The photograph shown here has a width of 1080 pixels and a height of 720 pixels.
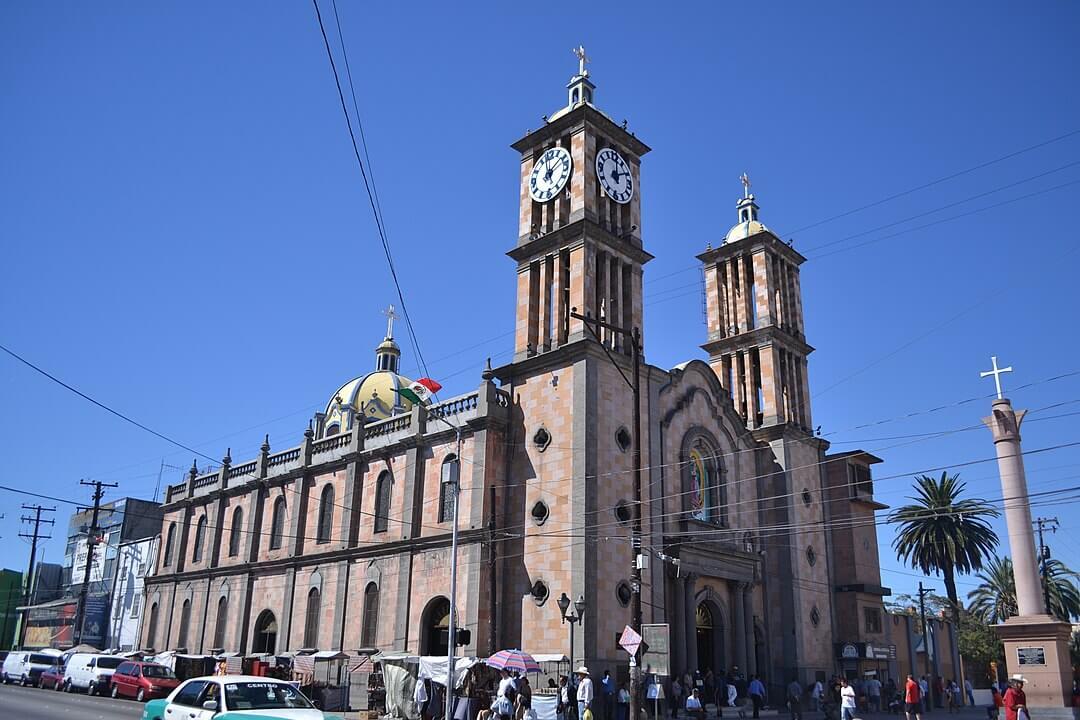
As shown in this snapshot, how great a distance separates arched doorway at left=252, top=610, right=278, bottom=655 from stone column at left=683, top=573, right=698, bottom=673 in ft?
74.2

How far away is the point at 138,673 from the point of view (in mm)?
37531

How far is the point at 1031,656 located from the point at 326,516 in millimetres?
31460

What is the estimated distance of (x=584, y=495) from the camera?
108 ft

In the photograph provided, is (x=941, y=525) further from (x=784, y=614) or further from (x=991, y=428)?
(x=991, y=428)

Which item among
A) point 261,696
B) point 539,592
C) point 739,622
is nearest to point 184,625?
point 539,592

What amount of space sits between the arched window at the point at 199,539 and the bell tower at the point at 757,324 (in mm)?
32974

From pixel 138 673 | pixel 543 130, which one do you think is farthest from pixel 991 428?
pixel 138 673

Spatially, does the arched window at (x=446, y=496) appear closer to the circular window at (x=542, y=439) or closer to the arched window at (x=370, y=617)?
the circular window at (x=542, y=439)

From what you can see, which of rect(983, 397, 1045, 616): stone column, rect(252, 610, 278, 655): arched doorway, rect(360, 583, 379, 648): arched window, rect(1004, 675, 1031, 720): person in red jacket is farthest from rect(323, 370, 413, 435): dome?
rect(1004, 675, 1031, 720): person in red jacket

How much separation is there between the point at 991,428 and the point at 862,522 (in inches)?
569

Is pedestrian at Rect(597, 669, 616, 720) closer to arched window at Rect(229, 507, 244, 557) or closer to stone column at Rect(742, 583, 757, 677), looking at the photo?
stone column at Rect(742, 583, 757, 677)

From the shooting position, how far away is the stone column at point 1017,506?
31938 mm

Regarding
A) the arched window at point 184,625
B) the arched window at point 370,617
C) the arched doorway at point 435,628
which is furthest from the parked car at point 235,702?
the arched window at point 184,625

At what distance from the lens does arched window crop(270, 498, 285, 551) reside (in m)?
48.1
